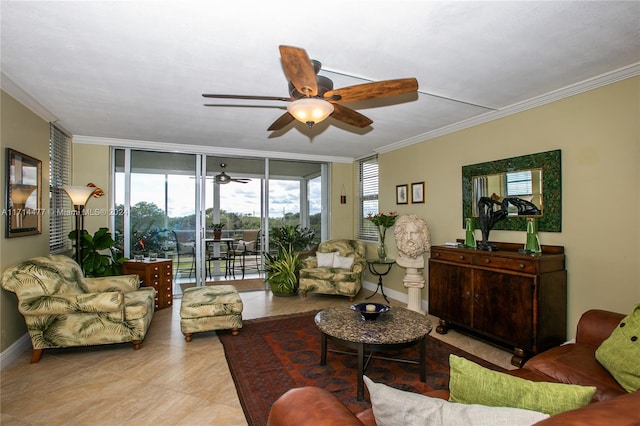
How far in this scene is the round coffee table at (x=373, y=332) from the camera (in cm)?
243

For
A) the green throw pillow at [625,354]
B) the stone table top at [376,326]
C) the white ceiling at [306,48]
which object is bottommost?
the stone table top at [376,326]

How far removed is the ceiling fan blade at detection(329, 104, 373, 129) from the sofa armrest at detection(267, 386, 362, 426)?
2.04 metres

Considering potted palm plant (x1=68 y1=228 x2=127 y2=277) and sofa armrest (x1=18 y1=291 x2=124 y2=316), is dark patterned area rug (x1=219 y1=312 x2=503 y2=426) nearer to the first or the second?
sofa armrest (x1=18 y1=291 x2=124 y2=316)

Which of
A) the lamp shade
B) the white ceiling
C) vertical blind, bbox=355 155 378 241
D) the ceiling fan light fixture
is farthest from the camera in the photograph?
vertical blind, bbox=355 155 378 241

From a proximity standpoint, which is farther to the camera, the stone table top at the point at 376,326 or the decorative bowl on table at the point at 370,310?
the decorative bowl on table at the point at 370,310

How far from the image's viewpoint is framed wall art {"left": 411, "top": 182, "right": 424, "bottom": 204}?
4887 mm

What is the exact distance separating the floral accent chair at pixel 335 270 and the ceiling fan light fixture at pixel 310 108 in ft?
10.6

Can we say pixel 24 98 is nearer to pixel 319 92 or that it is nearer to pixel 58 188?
pixel 58 188

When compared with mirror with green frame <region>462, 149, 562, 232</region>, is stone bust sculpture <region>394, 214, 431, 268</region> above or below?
below

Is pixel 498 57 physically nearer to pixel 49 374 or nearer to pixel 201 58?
pixel 201 58

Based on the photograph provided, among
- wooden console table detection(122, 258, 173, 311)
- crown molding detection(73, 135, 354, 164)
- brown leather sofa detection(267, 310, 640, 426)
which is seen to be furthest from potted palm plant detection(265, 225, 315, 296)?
brown leather sofa detection(267, 310, 640, 426)

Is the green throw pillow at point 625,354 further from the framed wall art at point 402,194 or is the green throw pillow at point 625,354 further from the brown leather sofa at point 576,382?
the framed wall art at point 402,194

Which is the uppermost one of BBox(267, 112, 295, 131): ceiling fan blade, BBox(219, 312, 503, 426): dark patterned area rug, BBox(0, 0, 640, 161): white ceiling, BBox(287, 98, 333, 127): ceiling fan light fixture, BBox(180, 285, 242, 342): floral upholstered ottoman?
BBox(0, 0, 640, 161): white ceiling

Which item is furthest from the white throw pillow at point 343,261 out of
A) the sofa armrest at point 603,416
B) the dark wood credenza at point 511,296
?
the sofa armrest at point 603,416
